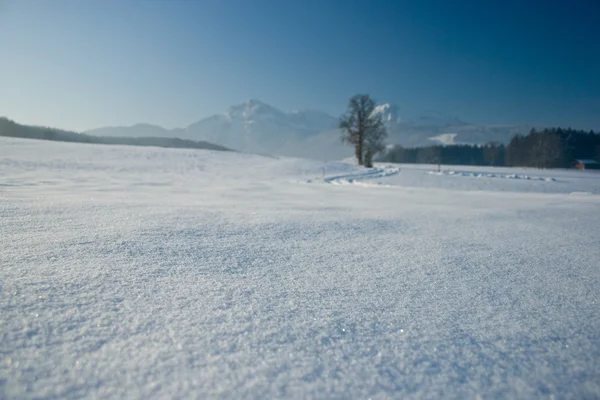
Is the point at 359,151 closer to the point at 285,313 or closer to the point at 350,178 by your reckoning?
the point at 350,178

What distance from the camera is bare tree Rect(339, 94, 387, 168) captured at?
2567cm

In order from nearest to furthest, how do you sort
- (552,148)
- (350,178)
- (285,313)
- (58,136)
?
(285,313) < (350,178) < (58,136) < (552,148)

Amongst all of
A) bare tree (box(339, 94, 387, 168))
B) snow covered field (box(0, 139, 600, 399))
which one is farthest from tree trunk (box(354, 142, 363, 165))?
snow covered field (box(0, 139, 600, 399))

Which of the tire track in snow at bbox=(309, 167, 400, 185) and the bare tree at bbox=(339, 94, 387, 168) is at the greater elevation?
the bare tree at bbox=(339, 94, 387, 168)

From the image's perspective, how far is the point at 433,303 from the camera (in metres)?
1.40

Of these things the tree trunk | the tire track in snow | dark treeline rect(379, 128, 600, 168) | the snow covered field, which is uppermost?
dark treeline rect(379, 128, 600, 168)

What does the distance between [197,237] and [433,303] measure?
5.75 ft

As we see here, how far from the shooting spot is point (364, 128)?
25.9 meters

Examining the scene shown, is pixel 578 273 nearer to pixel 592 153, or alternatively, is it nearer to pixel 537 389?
pixel 537 389

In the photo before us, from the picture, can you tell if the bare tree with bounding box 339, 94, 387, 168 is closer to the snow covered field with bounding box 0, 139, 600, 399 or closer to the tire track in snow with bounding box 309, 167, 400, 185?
the tire track in snow with bounding box 309, 167, 400, 185

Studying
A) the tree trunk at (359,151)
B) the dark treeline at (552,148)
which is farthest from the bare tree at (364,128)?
the dark treeline at (552,148)

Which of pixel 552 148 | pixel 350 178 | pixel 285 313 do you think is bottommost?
pixel 285 313

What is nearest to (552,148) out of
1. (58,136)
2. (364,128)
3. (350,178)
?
(364,128)

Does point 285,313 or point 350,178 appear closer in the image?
point 285,313
